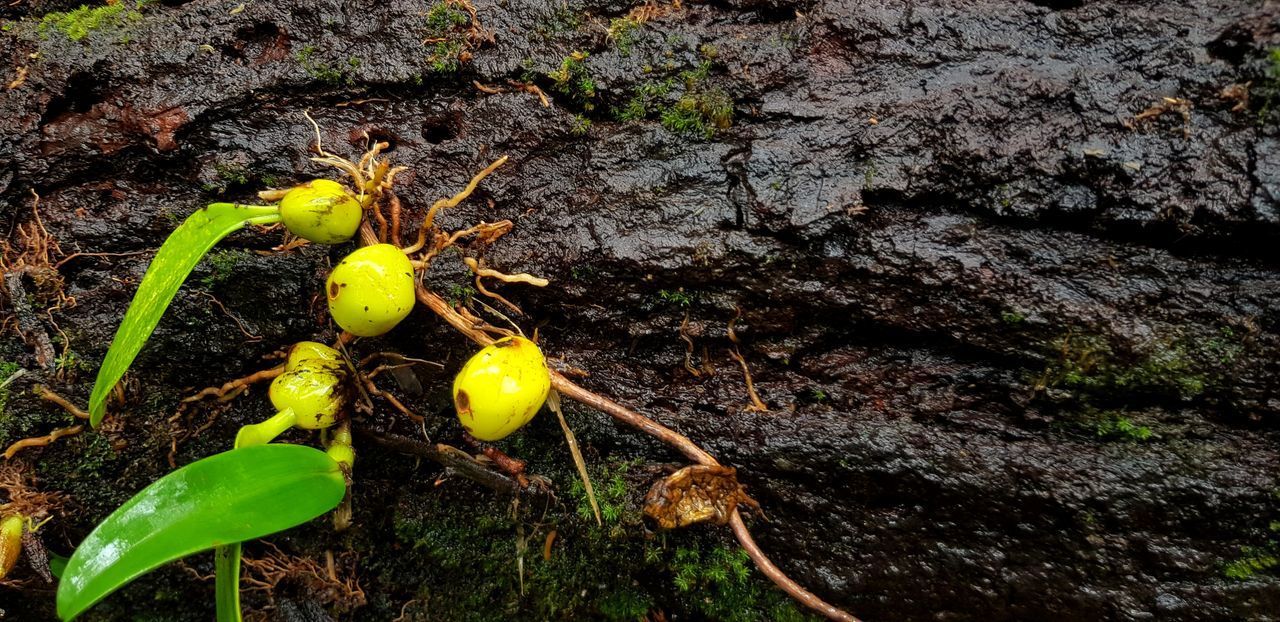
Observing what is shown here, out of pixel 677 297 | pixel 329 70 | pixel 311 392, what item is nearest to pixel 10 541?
pixel 311 392

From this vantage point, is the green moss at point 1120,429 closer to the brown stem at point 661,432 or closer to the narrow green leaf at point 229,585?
the brown stem at point 661,432

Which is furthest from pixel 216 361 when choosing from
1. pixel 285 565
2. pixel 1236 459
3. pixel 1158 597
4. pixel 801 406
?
pixel 1236 459

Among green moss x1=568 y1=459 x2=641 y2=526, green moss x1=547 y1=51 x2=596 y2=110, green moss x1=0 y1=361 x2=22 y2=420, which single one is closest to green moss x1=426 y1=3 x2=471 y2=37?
green moss x1=547 y1=51 x2=596 y2=110

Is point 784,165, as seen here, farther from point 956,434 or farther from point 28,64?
point 28,64

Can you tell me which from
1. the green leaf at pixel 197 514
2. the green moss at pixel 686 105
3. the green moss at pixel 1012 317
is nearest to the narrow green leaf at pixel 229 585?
the green leaf at pixel 197 514

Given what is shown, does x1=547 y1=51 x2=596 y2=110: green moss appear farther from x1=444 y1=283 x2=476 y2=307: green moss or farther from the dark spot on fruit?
the dark spot on fruit

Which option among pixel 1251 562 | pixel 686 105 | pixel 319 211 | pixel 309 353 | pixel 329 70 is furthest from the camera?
pixel 329 70

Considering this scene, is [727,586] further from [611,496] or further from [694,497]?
[611,496]
